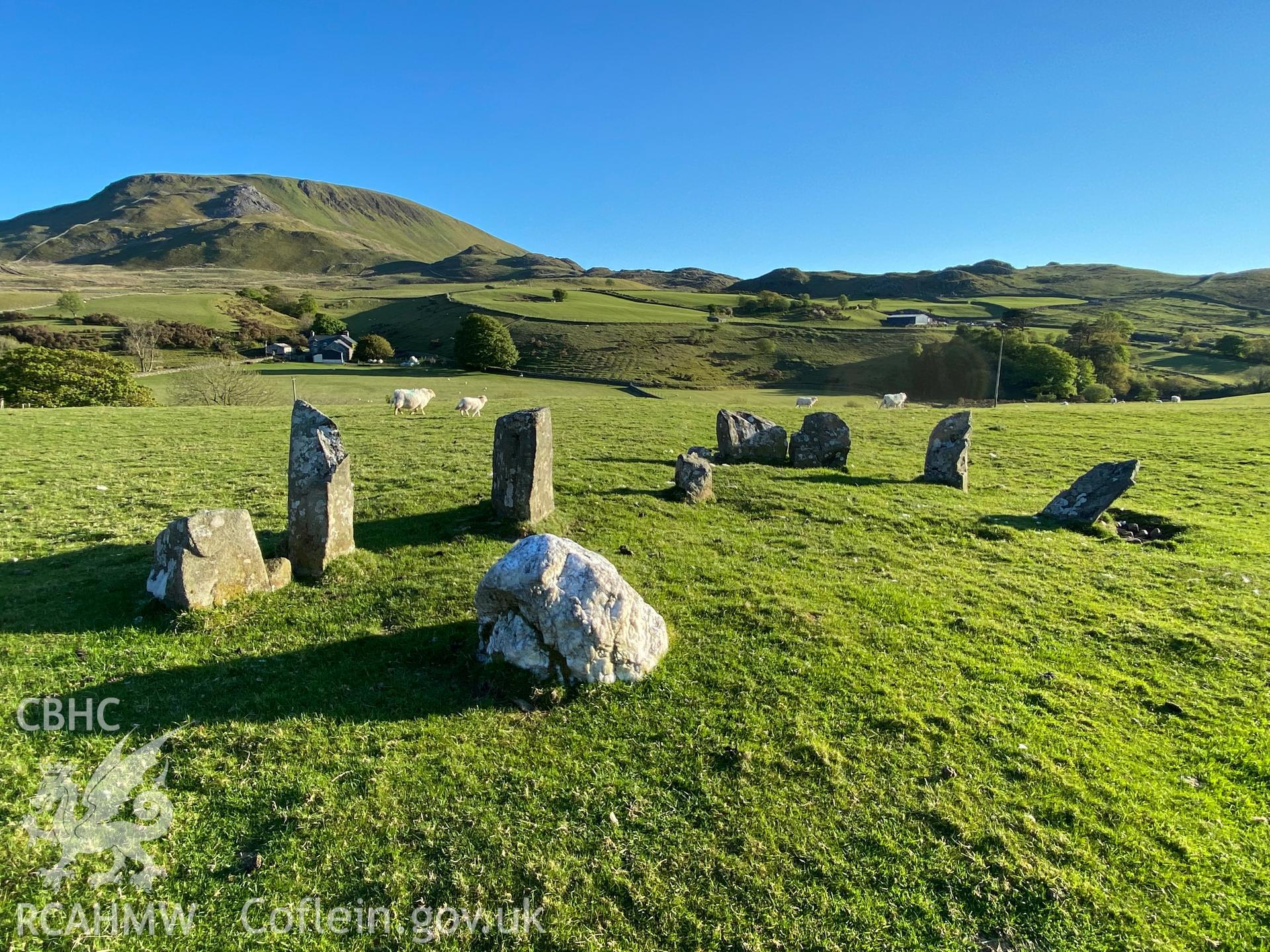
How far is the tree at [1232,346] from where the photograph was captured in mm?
87919

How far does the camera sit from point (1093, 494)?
14.4m

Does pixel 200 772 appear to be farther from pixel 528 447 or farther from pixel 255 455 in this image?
pixel 255 455

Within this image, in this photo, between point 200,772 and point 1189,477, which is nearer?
point 200,772

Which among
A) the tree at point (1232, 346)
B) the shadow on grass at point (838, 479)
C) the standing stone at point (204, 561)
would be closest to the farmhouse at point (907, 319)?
the tree at point (1232, 346)

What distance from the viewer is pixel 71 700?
6566 millimetres

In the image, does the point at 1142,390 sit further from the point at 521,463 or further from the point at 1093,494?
the point at 521,463

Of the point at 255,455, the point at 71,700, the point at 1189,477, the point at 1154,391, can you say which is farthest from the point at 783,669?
the point at 1154,391

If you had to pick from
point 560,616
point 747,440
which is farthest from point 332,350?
point 560,616

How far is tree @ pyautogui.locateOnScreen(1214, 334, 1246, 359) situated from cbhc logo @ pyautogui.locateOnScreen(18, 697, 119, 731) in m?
A: 125

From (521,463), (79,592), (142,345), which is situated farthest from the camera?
(142,345)

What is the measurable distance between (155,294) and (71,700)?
147188 millimetres

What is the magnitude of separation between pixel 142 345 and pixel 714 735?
272 feet

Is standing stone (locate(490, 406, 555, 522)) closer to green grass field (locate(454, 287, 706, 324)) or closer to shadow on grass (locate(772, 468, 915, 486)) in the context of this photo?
shadow on grass (locate(772, 468, 915, 486))

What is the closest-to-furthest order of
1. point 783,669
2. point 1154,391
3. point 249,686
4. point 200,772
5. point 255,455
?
point 200,772 → point 249,686 → point 783,669 → point 255,455 → point 1154,391
